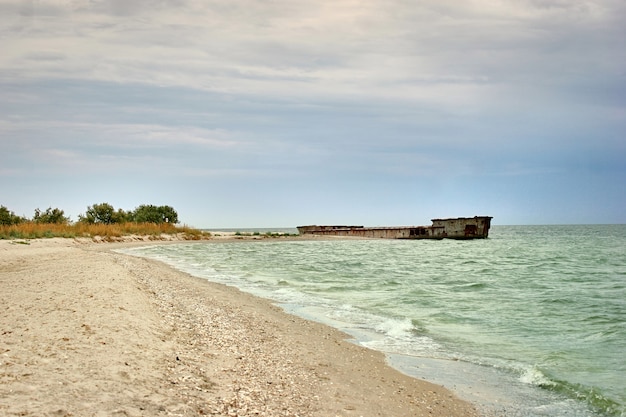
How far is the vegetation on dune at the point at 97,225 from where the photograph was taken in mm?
42275

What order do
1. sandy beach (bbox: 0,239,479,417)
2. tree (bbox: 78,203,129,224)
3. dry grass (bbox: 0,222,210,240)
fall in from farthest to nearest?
tree (bbox: 78,203,129,224) < dry grass (bbox: 0,222,210,240) < sandy beach (bbox: 0,239,479,417)

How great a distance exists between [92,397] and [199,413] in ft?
3.73

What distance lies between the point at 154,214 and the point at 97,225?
30297 millimetres

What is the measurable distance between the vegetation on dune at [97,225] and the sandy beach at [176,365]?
106 feet

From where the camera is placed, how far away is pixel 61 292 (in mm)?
11953

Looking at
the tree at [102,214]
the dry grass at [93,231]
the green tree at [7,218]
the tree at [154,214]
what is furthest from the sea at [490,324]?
the tree at [154,214]

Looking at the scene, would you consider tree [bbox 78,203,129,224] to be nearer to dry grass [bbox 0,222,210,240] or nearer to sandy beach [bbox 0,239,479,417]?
dry grass [bbox 0,222,210,240]

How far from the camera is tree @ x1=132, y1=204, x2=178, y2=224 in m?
85.9

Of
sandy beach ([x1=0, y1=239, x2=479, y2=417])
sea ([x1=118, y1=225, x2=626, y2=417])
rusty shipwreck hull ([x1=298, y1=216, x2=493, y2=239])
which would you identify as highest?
rusty shipwreck hull ([x1=298, y1=216, x2=493, y2=239])

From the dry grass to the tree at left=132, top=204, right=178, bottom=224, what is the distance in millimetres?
14176

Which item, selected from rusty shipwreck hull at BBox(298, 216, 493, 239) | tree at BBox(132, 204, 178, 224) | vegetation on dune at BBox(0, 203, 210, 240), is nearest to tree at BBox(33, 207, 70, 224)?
vegetation on dune at BBox(0, 203, 210, 240)

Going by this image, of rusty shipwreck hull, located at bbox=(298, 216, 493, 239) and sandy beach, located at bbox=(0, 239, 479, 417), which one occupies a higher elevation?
rusty shipwreck hull, located at bbox=(298, 216, 493, 239)

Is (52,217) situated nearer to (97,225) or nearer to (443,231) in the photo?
(97,225)

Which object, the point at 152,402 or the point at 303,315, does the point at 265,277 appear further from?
the point at 152,402
